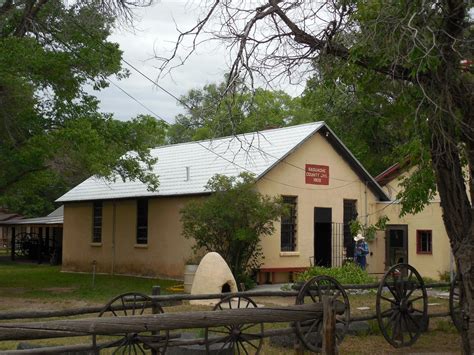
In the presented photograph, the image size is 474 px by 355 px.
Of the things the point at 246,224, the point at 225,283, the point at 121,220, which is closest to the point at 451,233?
the point at 225,283

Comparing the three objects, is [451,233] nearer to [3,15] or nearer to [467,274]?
[467,274]

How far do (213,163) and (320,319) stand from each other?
18441mm

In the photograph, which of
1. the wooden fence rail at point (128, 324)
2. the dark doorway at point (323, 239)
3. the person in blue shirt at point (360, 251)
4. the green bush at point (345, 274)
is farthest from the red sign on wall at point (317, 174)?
the wooden fence rail at point (128, 324)

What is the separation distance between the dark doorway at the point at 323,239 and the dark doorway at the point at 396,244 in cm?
285

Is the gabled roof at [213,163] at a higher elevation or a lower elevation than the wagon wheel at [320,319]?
higher

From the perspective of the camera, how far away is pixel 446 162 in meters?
10.5

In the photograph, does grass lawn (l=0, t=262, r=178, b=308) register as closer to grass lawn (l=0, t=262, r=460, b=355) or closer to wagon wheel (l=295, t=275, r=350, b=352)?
grass lawn (l=0, t=262, r=460, b=355)

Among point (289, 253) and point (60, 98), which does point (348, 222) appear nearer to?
point (289, 253)

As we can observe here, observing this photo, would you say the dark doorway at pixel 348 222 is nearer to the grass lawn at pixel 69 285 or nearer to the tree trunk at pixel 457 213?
the grass lawn at pixel 69 285

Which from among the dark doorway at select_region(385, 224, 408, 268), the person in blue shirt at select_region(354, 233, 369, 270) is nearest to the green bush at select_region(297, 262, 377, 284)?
the person in blue shirt at select_region(354, 233, 369, 270)

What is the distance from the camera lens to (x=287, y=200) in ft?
86.1

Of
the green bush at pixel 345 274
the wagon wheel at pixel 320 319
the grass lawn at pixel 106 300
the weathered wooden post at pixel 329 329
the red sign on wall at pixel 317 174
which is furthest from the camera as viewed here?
the red sign on wall at pixel 317 174

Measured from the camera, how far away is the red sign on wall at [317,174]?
88.4 feet

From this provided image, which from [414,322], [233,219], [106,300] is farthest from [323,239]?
[414,322]
